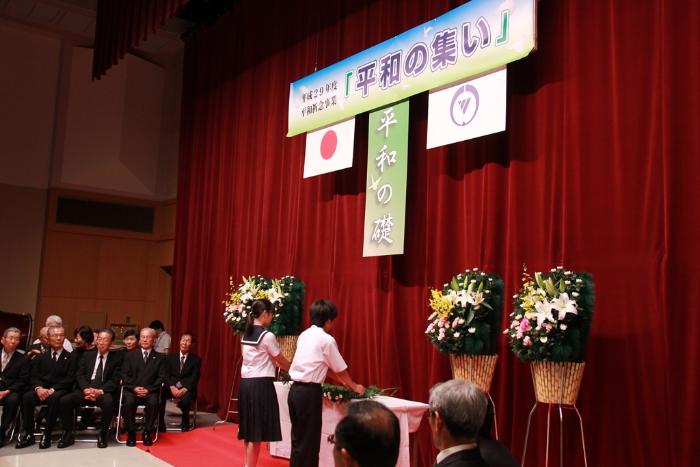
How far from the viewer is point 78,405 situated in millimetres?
6102

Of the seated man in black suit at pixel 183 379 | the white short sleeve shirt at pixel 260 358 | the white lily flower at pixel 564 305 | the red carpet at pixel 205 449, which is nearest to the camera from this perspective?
the white lily flower at pixel 564 305

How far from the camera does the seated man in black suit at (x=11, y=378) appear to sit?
598 cm

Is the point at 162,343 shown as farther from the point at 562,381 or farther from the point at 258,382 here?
the point at 562,381

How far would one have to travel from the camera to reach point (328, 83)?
638cm

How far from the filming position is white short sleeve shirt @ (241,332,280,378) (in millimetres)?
4484

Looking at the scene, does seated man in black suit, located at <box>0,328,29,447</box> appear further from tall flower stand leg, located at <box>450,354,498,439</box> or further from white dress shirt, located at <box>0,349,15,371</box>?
tall flower stand leg, located at <box>450,354,498,439</box>

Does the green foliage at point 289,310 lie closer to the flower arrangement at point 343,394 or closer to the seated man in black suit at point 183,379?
the seated man in black suit at point 183,379

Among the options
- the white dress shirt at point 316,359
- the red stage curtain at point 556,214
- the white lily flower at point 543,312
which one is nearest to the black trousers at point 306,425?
the white dress shirt at point 316,359

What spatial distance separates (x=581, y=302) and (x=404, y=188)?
210cm

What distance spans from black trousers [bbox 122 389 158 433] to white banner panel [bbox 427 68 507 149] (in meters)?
3.59

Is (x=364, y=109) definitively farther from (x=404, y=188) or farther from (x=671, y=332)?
(x=671, y=332)

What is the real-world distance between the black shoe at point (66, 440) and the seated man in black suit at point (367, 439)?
16.5 feet

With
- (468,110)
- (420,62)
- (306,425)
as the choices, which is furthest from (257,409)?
(420,62)

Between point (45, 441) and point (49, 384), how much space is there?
559mm
